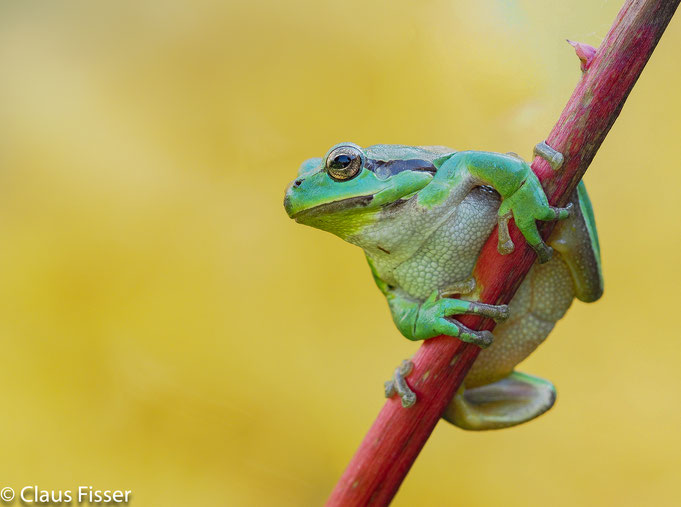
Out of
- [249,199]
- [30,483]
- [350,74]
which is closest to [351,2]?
[350,74]

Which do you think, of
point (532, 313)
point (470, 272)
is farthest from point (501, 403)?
point (470, 272)

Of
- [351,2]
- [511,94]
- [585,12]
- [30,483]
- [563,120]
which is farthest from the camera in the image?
[351,2]

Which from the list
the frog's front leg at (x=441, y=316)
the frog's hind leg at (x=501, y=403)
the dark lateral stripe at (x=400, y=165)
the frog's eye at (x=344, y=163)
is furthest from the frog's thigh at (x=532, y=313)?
the frog's eye at (x=344, y=163)

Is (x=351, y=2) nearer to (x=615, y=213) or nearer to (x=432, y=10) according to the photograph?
(x=432, y=10)

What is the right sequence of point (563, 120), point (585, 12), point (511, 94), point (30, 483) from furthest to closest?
point (30, 483) → point (511, 94) → point (585, 12) → point (563, 120)

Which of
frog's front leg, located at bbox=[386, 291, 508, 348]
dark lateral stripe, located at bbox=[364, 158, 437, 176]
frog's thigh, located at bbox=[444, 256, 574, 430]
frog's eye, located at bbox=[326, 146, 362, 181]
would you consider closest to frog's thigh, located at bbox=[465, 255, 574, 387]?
frog's thigh, located at bbox=[444, 256, 574, 430]

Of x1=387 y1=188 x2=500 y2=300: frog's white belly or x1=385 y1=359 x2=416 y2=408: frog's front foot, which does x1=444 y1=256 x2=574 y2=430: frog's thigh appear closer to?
x1=387 y1=188 x2=500 y2=300: frog's white belly
